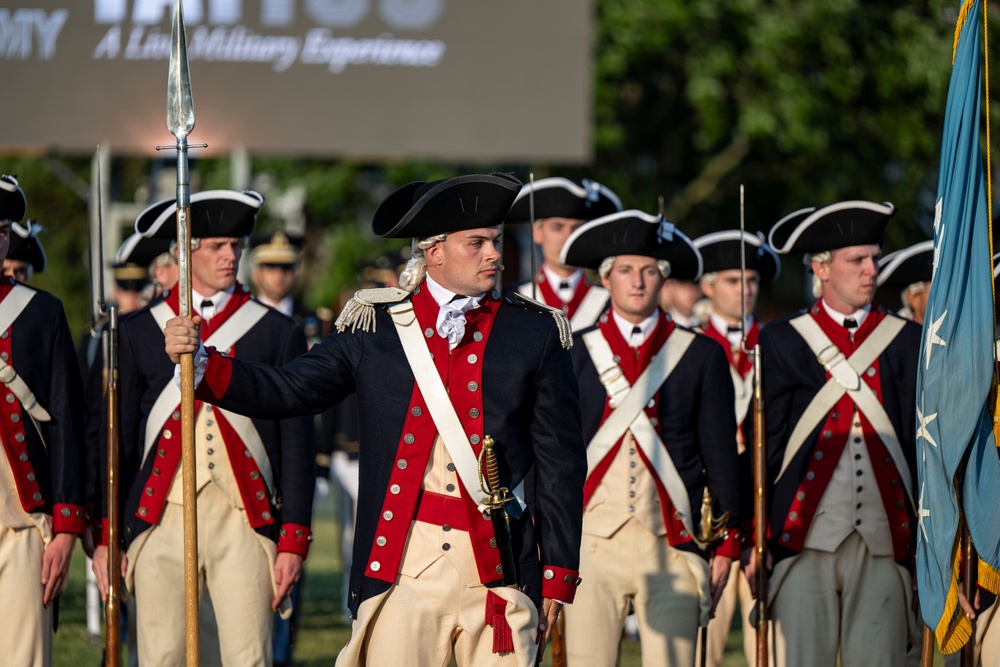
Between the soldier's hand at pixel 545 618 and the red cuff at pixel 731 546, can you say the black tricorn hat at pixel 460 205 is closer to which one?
the soldier's hand at pixel 545 618

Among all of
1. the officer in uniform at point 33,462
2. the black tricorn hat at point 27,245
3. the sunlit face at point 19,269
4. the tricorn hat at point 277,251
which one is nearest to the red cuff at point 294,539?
the officer in uniform at point 33,462

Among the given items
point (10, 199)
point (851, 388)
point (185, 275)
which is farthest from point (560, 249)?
point (185, 275)

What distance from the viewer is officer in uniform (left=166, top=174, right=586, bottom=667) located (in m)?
5.11

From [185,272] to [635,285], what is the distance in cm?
246

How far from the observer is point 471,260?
5.25 m

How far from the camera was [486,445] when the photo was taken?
5.00 m

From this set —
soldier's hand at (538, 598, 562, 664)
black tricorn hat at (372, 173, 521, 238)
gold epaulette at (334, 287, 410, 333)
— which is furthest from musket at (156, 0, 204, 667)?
soldier's hand at (538, 598, 562, 664)

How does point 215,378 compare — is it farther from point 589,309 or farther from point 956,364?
point 589,309

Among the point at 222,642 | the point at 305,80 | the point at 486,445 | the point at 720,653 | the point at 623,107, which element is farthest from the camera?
the point at 623,107

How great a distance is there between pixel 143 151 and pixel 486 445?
11270 mm

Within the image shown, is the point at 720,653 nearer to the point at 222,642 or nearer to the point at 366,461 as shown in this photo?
the point at 222,642

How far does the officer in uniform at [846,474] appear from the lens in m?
6.72

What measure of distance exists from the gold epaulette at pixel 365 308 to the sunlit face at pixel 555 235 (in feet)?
10.5

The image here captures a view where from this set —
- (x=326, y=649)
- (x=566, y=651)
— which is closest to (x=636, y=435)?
(x=566, y=651)
